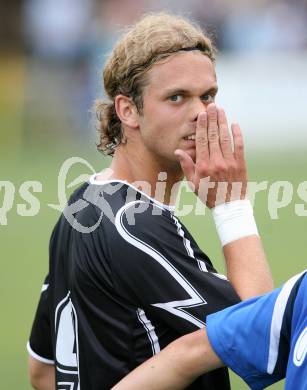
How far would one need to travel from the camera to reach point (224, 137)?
3123 millimetres

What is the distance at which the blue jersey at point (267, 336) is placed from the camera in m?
2.30

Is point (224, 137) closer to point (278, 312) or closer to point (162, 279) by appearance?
point (162, 279)

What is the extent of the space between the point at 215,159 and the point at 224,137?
3.3 inches

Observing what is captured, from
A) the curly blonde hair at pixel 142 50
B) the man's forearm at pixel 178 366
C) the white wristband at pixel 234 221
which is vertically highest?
the curly blonde hair at pixel 142 50

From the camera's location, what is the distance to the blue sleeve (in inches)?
93.4

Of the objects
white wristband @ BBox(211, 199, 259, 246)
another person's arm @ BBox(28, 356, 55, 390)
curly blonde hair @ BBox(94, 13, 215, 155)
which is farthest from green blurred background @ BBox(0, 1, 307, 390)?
white wristband @ BBox(211, 199, 259, 246)

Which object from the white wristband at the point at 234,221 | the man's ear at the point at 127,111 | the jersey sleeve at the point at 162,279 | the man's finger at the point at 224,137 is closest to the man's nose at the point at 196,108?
the man's finger at the point at 224,137

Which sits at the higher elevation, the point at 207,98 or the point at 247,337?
the point at 207,98

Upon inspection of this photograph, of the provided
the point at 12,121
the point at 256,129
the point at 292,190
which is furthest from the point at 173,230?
the point at 12,121

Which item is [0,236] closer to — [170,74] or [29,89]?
[170,74]

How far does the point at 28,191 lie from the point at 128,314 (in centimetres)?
922

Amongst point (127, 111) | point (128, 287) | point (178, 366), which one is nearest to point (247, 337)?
point (178, 366)

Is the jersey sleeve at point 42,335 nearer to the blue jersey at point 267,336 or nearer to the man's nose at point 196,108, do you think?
the man's nose at point 196,108

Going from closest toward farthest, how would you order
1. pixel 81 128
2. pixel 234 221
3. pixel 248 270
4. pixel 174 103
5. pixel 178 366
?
pixel 178 366, pixel 248 270, pixel 234 221, pixel 174 103, pixel 81 128
